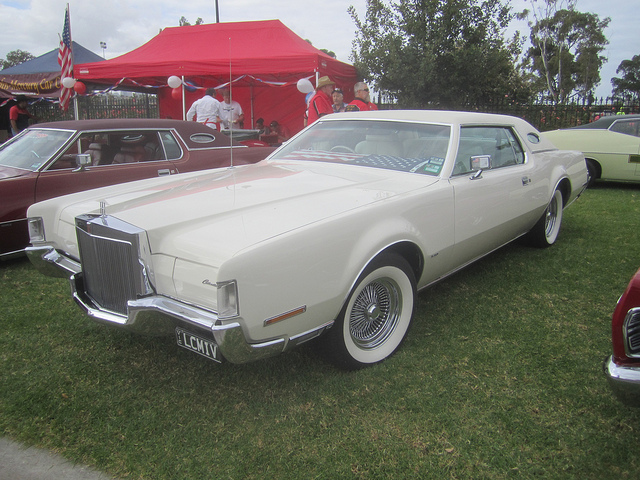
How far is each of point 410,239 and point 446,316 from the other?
3.03 ft

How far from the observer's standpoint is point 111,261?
93.7 inches

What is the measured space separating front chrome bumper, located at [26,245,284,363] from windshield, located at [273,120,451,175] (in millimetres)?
1732

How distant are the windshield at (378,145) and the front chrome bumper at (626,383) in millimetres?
1688

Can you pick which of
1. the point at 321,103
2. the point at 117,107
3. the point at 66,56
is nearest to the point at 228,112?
the point at 321,103

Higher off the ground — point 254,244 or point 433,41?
point 433,41

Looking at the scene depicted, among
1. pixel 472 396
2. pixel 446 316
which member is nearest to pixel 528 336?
pixel 446 316

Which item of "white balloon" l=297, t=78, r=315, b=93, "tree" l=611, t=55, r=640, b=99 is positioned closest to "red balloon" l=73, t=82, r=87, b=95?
"white balloon" l=297, t=78, r=315, b=93

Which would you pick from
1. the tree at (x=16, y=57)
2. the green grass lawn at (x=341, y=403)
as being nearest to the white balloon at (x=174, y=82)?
the green grass lawn at (x=341, y=403)

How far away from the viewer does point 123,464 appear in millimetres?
2027

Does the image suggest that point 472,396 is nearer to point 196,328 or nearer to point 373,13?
point 196,328

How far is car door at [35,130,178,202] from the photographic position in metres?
4.54

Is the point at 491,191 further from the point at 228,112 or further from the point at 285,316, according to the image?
the point at 228,112

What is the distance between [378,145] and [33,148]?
361 cm

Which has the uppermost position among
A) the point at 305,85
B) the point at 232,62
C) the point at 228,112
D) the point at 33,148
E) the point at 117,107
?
the point at 232,62
